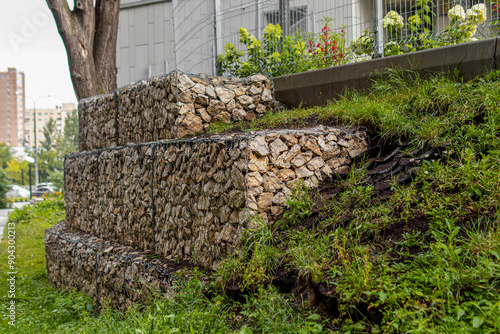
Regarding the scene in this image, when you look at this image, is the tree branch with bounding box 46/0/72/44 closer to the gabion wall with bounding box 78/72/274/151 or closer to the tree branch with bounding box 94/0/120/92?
the tree branch with bounding box 94/0/120/92

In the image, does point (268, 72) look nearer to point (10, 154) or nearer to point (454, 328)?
point (454, 328)

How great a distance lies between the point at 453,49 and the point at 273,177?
2.65m

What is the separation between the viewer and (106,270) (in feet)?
19.2

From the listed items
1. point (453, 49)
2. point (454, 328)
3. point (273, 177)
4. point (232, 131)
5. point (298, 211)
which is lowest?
point (454, 328)

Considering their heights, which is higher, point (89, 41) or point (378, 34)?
point (89, 41)

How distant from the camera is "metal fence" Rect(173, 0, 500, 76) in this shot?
18.2ft

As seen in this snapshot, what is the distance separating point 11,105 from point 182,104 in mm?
64920

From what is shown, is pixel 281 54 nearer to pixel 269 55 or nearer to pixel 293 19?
pixel 269 55


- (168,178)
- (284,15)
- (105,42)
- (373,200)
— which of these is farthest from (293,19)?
(373,200)

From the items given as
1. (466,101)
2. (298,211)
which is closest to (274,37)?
(466,101)

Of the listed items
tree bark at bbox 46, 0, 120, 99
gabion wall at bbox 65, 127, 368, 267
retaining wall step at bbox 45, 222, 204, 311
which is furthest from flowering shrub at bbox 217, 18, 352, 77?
tree bark at bbox 46, 0, 120, 99

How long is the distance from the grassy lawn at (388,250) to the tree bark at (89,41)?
6876 millimetres

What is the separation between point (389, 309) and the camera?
258 cm

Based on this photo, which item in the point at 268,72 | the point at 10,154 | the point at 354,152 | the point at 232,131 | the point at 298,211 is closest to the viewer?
the point at 298,211
